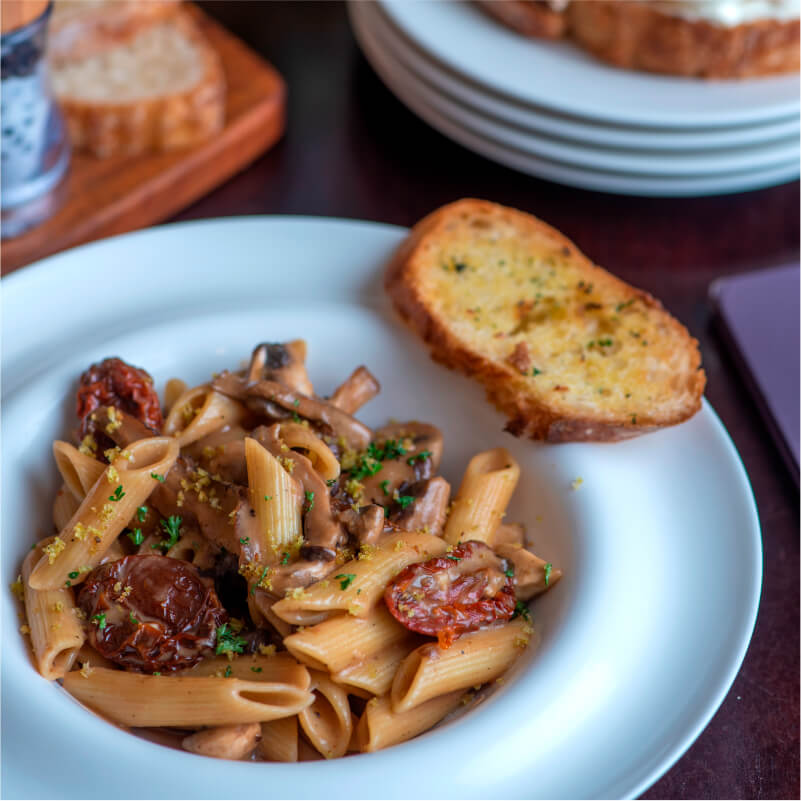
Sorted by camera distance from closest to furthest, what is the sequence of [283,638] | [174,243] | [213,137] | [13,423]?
[283,638] → [13,423] → [174,243] → [213,137]

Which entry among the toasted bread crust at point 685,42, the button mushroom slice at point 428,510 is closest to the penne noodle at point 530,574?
the button mushroom slice at point 428,510

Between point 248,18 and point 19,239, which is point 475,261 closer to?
point 19,239

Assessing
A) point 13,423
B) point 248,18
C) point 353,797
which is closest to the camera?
point 353,797

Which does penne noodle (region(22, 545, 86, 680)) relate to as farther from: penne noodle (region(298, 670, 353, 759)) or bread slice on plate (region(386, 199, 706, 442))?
bread slice on plate (region(386, 199, 706, 442))

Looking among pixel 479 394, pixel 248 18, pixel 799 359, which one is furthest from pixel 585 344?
pixel 248 18

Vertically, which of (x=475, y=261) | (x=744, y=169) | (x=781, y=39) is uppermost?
(x=781, y=39)

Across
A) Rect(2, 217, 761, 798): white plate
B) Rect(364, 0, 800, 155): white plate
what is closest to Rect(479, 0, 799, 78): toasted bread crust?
Rect(364, 0, 800, 155): white plate
